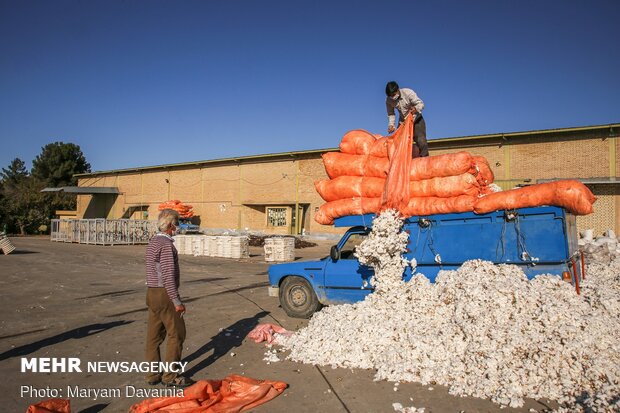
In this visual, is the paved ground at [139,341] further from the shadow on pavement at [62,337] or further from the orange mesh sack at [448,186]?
the orange mesh sack at [448,186]

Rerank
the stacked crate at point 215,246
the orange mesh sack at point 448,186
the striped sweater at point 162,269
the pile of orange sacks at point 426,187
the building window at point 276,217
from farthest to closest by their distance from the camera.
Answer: the building window at point 276,217 → the stacked crate at point 215,246 → the orange mesh sack at point 448,186 → the pile of orange sacks at point 426,187 → the striped sweater at point 162,269

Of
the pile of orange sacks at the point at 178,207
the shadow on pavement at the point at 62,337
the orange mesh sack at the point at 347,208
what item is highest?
the pile of orange sacks at the point at 178,207

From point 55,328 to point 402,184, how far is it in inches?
268

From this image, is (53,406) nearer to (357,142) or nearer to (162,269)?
(162,269)

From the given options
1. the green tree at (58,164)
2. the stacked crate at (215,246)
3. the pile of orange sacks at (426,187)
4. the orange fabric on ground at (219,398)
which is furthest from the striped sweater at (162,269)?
Answer: the green tree at (58,164)

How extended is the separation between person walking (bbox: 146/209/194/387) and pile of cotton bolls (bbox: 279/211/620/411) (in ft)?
5.99

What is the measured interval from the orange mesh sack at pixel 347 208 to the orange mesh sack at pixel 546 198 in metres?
1.78

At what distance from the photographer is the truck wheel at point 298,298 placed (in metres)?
8.48

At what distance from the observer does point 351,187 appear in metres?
7.91

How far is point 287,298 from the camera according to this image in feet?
28.9

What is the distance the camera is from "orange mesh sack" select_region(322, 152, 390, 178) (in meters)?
7.75

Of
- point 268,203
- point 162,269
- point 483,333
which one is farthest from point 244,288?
point 268,203

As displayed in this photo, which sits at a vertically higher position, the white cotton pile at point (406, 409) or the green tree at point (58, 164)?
the green tree at point (58, 164)

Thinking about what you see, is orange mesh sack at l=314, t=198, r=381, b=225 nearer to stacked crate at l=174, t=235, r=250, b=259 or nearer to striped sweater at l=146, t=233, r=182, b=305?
striped sweater at l=146, t=233, r=182, b=305
